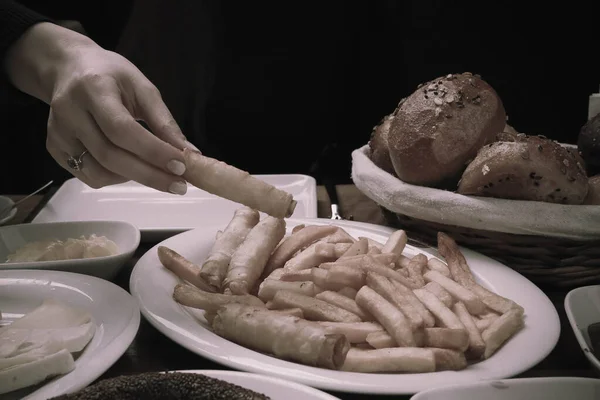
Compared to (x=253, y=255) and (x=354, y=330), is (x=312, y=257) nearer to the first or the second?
(x=253, y=255)

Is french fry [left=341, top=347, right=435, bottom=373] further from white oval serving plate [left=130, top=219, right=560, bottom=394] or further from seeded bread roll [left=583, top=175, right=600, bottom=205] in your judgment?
seeded bread roll [left=583, top=175, right=600, bottom=205]

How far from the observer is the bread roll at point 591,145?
1.78 m

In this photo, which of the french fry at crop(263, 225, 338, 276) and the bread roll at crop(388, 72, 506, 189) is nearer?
the french fry at crop(263, 225, 338, 276)

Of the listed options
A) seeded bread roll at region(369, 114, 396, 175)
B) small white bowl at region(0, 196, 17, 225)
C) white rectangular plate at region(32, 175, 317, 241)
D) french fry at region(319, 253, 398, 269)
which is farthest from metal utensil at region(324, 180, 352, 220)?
small white bowl at region(0, 196, 17, 225)

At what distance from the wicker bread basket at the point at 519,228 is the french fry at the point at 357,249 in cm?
19

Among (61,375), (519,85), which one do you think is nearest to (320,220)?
(61,375)

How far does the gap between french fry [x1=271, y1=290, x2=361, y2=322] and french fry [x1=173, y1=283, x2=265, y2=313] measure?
2.1 inches

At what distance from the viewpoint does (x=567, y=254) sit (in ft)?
5.31

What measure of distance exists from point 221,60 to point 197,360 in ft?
8.91

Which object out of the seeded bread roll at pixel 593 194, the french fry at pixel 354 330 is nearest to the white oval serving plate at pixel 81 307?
the french fry at pixel 354 330

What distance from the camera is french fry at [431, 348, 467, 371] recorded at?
1.16 meters

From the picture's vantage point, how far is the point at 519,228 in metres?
1.55

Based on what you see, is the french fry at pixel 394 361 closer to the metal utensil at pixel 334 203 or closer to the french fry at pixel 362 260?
the french fry at pixel 362 260

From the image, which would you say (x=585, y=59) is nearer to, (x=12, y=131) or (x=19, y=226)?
(x=19, y=226)
